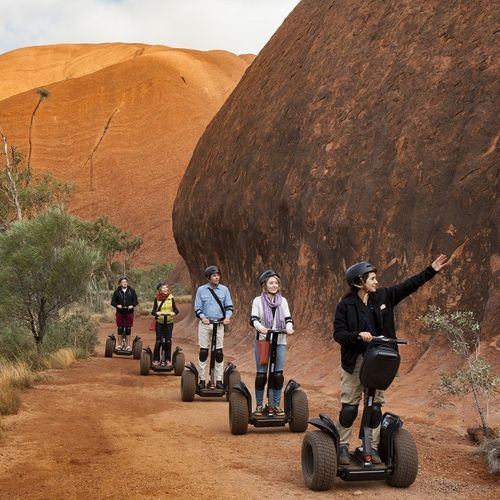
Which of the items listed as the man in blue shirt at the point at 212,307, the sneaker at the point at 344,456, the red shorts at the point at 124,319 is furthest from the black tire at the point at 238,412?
the red shorts at the point at 124,319

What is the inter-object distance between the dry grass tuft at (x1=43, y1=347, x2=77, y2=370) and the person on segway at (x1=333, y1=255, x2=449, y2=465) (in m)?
10.6

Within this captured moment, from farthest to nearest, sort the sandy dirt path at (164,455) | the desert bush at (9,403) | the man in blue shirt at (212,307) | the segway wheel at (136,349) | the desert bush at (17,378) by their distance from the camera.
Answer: the segway wheel at (136,349)
the desert bush at (17,378)
the man in blue shirt at (212,307)
the desert bush at (9,403)
the sandy dirt path at (164,455)

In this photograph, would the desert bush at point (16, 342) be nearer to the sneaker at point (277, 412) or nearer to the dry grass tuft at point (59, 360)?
the dry grass tuft at point (59, 360)

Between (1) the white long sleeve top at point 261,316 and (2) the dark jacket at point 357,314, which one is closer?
(2) the dark jacket at point 357,314

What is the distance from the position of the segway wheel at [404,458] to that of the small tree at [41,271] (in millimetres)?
13159

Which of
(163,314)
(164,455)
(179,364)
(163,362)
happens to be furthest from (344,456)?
(163,362)

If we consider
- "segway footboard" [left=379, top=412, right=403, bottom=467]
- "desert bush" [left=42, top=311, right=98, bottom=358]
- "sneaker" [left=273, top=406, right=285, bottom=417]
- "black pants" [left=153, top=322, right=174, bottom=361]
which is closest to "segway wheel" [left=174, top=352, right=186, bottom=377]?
"black pants" [left=153, top=322, right=174, bottom=361]

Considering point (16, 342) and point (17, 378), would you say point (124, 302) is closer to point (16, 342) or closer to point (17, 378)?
point (16, 342)

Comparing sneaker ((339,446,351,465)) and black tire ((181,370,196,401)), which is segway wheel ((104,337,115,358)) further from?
sneaker ((339,446,351,465))

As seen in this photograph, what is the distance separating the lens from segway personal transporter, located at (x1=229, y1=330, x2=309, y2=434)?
27.0 ft

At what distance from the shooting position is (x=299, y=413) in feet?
27.5

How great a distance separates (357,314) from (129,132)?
74.1 m

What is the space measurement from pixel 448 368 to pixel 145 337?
1617 cm

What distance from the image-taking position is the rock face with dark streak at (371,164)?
12469 mm
